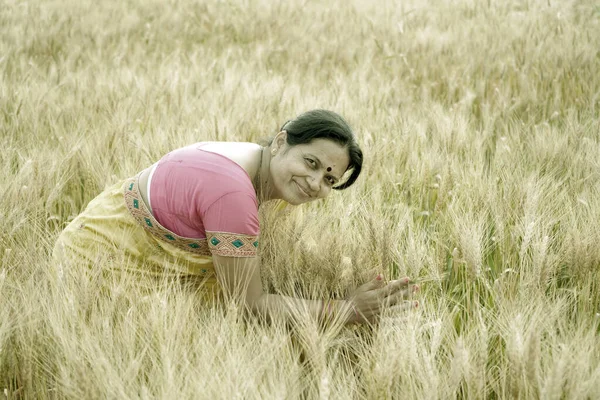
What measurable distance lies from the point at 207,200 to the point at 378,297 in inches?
22.8

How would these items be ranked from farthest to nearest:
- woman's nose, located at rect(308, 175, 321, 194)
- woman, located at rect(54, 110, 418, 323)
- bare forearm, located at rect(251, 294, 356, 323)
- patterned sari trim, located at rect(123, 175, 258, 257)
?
1. patterned sari trim, located at rect(123, 175, 258, 257)
2. woman's nose, located at rect(308, 175, 321, 194)
3. woman, located at rect(54, 110, 418, 323)
4. bare forearm, located at rect(251, 294, 356, 323)

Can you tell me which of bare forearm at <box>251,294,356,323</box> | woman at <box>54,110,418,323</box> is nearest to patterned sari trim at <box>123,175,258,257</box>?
woman at <box>54,110,418,323</box>

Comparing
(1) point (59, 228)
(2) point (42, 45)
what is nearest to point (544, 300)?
(1) point (59, 228)

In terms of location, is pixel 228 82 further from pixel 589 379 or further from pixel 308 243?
pixel 589 379

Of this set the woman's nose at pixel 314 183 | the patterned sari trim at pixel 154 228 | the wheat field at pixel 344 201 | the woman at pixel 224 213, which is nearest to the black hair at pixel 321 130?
the woman at pixel 224 213

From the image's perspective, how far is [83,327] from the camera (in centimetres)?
131

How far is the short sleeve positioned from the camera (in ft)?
5.38

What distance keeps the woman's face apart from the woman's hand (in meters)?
Answer: 0.36

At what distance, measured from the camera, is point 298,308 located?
1514 millimetres

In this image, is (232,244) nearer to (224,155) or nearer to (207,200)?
(207,200)

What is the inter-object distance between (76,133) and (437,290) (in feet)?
6.23

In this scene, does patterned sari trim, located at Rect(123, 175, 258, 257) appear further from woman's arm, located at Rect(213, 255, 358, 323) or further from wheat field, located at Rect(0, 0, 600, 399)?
wheat field, located at Rect(0, 0, 600, 399)

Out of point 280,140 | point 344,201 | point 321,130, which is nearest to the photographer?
point 321,130

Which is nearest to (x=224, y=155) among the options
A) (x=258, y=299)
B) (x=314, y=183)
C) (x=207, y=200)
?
(x=207, y=200)
